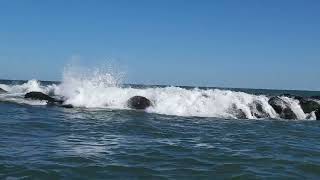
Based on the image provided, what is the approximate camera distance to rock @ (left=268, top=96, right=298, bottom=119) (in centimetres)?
2812

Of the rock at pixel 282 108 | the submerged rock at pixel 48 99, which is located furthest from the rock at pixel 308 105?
the submerged rock at pixel 48 99

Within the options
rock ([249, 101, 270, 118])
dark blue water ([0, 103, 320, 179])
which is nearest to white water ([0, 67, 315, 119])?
rock ([249, 101, 270, 118])

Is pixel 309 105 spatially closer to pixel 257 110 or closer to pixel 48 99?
pixel 257 110

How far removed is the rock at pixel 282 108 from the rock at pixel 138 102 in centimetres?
705

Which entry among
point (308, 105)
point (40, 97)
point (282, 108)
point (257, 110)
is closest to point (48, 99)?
point (40, 97)

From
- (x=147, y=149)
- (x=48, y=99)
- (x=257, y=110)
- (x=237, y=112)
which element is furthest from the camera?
(x=48, y=99)

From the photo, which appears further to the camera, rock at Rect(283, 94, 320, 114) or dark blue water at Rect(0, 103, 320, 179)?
rock at Rect(283, 94, 320, 114)

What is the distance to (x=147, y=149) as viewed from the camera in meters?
13.1

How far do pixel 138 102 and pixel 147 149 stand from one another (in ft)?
48.3

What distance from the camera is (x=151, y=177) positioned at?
10047mm

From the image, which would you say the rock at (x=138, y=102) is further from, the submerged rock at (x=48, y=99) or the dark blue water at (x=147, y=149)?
the dark blue water at (x=147, y=149)

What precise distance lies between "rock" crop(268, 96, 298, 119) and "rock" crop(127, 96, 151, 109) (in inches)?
278

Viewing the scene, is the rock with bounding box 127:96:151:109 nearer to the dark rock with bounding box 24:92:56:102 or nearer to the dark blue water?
the dark rock with bounding box 24:92:56:102

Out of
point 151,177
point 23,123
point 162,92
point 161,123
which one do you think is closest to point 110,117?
point 161,123
